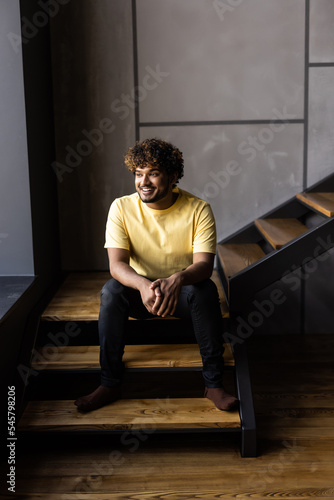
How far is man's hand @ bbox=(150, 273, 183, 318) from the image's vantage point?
2.38 m

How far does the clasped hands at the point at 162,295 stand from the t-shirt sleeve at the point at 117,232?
29cm

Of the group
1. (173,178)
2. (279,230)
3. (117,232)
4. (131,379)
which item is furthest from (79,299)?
(279,230)

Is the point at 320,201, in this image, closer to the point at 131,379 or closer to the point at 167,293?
the point at 167,293

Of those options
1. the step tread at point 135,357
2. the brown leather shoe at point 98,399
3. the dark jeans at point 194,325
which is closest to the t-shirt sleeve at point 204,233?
the dark jeans at point 194,325

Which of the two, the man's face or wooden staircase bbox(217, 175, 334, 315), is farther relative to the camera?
wooden staircase bbox(217, 175, 334, 315)

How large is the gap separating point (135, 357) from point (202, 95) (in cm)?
186

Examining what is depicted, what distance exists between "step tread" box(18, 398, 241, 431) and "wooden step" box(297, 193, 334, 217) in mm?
1170

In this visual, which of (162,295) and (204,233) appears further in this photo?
(204,233)

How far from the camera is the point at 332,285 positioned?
3785 mm

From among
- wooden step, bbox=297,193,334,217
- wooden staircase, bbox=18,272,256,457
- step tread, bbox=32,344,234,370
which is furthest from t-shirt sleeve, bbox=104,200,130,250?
wooden step, bbox=297,193,334,217

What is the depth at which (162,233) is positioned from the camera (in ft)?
8.56

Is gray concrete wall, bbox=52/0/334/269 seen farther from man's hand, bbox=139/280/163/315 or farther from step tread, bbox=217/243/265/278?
man's hand, bbox=139/280/163/315

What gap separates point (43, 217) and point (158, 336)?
3.51 ft

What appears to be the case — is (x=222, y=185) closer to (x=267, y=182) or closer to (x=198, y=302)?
(x=267, y=182)
